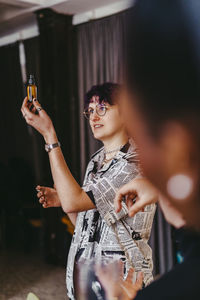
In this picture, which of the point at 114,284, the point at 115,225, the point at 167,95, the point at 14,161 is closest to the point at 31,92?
the point at 115,225

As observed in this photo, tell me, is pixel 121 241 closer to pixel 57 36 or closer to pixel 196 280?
pixel 196 280

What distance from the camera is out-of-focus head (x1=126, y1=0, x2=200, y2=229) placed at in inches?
18.6

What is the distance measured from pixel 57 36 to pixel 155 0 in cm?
322

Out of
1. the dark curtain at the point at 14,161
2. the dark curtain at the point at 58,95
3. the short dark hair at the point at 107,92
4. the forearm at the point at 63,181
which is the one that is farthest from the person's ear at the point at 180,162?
the dark curtain at the point at 14,161

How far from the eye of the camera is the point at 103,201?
138 cm

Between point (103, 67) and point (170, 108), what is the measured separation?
2986 millimetres

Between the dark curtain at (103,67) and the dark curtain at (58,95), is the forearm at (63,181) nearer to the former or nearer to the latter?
the dark curtain at (103,67)

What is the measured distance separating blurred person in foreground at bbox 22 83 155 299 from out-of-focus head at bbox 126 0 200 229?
2.57ft

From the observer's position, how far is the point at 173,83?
1.59 ft

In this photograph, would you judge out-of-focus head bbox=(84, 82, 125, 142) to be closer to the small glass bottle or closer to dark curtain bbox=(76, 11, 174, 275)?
the small glass bottle

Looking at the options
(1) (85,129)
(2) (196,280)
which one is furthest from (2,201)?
(2) (196,280)

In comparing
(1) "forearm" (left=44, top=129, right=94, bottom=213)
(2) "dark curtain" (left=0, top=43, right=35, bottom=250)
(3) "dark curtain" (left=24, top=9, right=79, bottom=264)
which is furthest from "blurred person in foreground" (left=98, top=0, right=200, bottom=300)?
(2) "dark curtain" (left=0, top=43, right=35, bottom=250)

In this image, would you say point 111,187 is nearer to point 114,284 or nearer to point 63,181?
point 63,181

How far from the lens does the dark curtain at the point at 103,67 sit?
3.12 m
